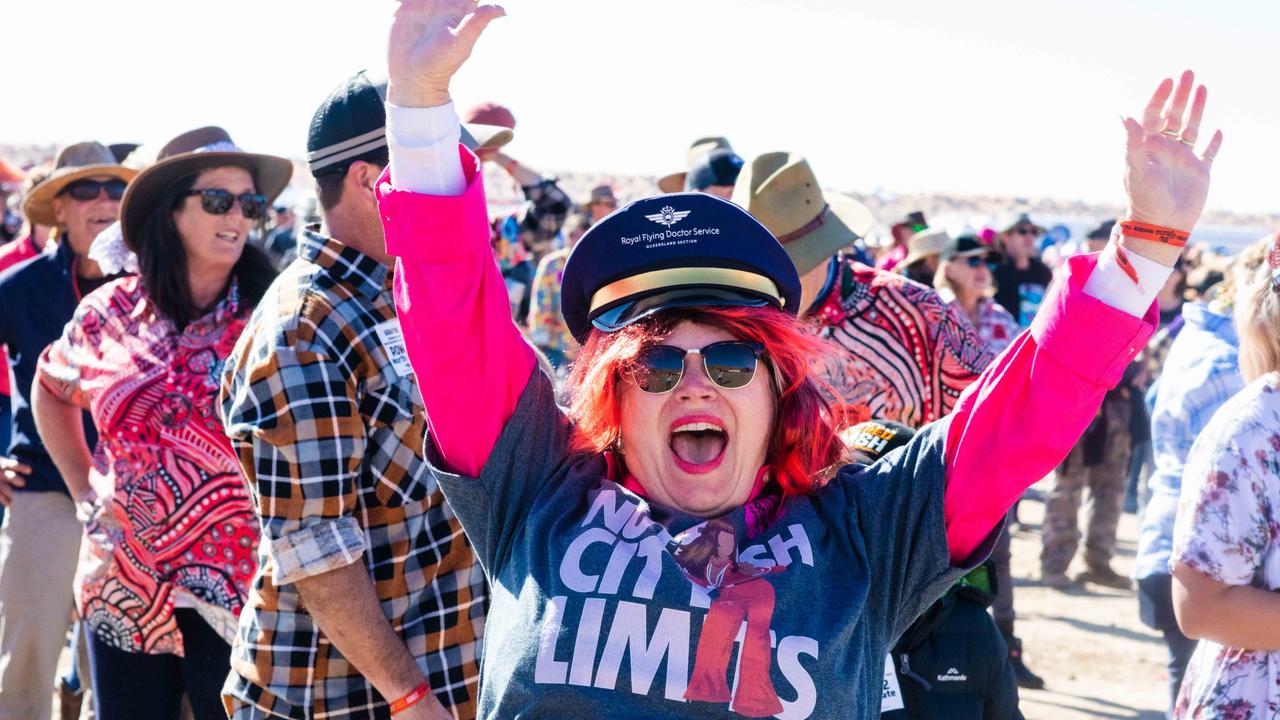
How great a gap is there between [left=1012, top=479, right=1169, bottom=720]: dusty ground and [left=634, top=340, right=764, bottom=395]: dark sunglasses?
504cm

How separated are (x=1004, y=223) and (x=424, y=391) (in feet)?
30.4

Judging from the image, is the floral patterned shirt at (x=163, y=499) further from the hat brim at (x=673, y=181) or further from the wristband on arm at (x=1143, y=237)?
the hat brim at (x=673, y=181)

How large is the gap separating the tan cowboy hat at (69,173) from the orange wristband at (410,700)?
335 cm

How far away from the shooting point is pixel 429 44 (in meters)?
1.96

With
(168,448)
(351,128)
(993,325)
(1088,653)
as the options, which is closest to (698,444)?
(351,128)

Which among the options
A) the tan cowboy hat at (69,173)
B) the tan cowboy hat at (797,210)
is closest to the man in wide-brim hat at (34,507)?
the tan cowboy hat at (69,173)

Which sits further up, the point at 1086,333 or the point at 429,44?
the point at 429,44

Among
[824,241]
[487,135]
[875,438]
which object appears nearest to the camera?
[875,438]

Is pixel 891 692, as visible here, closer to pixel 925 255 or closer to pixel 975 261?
pixel 975 261

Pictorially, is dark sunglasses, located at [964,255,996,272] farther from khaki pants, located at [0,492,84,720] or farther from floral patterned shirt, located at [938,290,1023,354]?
khaki pants, located at [0,492,84,720]

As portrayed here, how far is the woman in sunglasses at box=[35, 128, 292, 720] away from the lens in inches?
139

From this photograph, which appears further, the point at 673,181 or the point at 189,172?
the point at 673,181

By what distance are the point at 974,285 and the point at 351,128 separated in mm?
5297

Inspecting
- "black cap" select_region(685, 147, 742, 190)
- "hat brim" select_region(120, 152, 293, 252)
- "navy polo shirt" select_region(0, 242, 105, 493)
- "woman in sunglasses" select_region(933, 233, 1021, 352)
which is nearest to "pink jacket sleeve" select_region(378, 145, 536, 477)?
"hat brim" select_region(120, 152, 293, 252)
